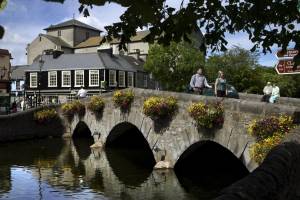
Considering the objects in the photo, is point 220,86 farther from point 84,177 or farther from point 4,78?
point 4,78

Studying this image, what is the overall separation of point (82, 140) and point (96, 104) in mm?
4587

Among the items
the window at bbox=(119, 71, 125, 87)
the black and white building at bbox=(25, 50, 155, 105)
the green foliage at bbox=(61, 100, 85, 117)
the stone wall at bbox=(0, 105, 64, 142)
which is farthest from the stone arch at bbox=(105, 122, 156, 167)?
the window at bbox=(119, 71, 125, 87)

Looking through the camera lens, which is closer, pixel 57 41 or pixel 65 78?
pixel 65 78

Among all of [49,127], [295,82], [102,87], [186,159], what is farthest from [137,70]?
[186,159]

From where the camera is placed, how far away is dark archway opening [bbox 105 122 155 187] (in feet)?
55.4

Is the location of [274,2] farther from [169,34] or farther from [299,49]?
[169,34]

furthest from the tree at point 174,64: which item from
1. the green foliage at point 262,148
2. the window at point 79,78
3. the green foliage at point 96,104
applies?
the green foliage at point 262,148

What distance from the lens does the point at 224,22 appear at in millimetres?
6836

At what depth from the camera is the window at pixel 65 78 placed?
5881cm

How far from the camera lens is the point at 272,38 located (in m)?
6.80

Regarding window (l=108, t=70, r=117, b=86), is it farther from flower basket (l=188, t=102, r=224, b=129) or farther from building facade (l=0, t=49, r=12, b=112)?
flower basket (l=188, t=102, r=224, b=129)

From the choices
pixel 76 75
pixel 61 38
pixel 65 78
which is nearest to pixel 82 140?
pixel 76 75

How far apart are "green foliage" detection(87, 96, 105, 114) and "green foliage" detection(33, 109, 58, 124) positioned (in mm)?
4783

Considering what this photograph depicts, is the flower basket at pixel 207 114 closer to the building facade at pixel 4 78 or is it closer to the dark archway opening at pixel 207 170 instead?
the dark archway opening at pixel 207 170
